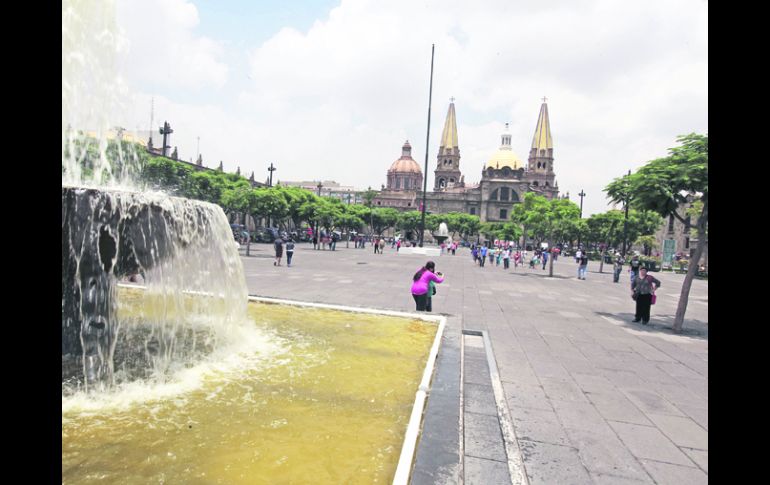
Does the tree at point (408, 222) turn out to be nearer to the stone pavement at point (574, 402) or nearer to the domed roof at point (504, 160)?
the domed roof at point (504, 160)

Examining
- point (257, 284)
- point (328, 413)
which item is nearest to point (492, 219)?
point (257, 284)

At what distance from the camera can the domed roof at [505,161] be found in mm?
Result: 102562

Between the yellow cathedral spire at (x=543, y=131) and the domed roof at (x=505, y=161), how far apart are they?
533cm

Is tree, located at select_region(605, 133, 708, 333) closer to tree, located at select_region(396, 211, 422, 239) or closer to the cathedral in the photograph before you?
tree, located at select_region(396, 211, 422, 239)

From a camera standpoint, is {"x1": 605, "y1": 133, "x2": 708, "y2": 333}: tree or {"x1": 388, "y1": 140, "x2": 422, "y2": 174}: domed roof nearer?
{"x1": 605, "y1": 133, "x2": 708, "y2": 333}: tree

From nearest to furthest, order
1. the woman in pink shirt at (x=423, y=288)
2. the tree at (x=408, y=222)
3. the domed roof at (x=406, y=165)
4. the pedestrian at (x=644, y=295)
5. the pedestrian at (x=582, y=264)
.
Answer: the woman in pink shirt at (x=423, y=288)
the pedestrian at (x=644, y=295)
the pedestrian at (x=582, y=264)
the tree at (x=408, y=222)
the domed roof at (x=406, y=165)

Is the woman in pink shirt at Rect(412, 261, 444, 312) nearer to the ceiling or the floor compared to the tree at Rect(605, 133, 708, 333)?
nearer to the floor

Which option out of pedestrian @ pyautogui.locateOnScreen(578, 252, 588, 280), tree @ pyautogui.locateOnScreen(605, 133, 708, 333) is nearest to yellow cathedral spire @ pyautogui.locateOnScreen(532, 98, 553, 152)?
pedestrian @ pyautogui.locateOnScreen(578, 252, 588, 280)

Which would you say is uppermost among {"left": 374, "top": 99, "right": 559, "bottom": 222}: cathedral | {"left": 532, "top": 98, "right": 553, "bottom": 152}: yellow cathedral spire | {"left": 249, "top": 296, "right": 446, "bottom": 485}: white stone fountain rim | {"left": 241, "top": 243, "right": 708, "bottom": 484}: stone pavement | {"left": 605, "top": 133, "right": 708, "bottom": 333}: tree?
{"left": 532, "top": 98, "right": 553, "bottom": 152}: yellow cathedral spire

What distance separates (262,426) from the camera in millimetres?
3506

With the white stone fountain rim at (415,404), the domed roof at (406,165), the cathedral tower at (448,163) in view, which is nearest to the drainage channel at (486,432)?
the white stone fountain rim at (415,404)

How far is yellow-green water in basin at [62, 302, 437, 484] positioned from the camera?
2885 millimetres

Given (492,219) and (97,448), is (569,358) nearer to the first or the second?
(97,448)
